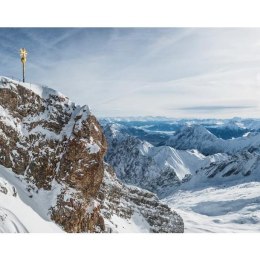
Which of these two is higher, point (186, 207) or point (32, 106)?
point (32, 106)

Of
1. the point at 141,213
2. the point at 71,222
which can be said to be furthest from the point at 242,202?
the point at 71,222

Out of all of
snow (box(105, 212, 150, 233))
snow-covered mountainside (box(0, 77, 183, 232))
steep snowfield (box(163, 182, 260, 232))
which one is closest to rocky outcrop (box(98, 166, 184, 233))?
snow (box(105, 212, 150, 233))

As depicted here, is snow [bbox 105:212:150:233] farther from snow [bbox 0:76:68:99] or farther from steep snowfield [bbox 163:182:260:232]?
steep snowfield [bbox 163:182:260:232]

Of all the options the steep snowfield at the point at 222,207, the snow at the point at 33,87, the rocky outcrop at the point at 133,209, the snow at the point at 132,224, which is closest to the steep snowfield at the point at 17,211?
the snow at the point at 33,87
